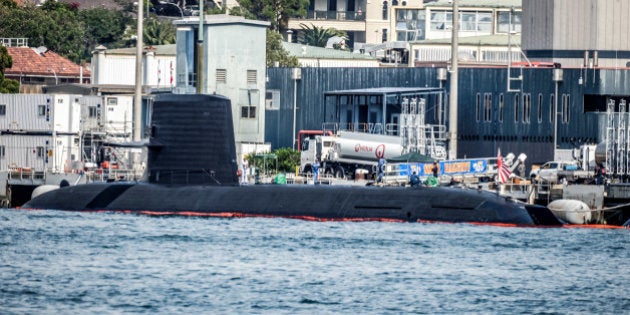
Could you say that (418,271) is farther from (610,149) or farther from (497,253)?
(610,149)

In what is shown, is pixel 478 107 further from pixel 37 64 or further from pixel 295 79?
pixel 37 64

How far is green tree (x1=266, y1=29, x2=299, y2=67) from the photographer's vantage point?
Answer: 3730 inches

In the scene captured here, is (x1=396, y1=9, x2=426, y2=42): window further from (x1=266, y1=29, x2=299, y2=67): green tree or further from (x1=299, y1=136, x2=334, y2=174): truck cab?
(x1=299, y1=136, x2=334, y2=174): truck cab

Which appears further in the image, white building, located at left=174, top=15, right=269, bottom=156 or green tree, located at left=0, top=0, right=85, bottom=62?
green tree, located at left=0, top=0, right=85, bottom=62

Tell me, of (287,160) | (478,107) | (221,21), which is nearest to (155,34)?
(221,21)

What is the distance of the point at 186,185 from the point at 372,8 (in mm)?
77489

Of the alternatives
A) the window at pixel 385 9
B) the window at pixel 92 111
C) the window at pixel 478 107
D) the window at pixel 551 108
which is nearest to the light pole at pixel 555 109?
the window at pixel 551 108

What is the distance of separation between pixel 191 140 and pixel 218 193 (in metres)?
1.88

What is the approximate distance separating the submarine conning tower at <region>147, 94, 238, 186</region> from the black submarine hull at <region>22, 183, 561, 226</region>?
0.52 meters

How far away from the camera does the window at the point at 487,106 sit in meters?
63.2

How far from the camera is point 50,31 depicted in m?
103

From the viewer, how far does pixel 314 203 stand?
153ft

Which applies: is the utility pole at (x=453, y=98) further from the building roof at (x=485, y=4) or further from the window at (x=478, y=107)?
the building roof at (x=485, y=4)

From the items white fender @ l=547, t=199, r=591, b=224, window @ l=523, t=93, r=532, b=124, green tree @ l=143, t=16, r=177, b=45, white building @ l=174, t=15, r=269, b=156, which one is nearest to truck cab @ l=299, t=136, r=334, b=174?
white building @ l=174, t=15, r=269, b=156
